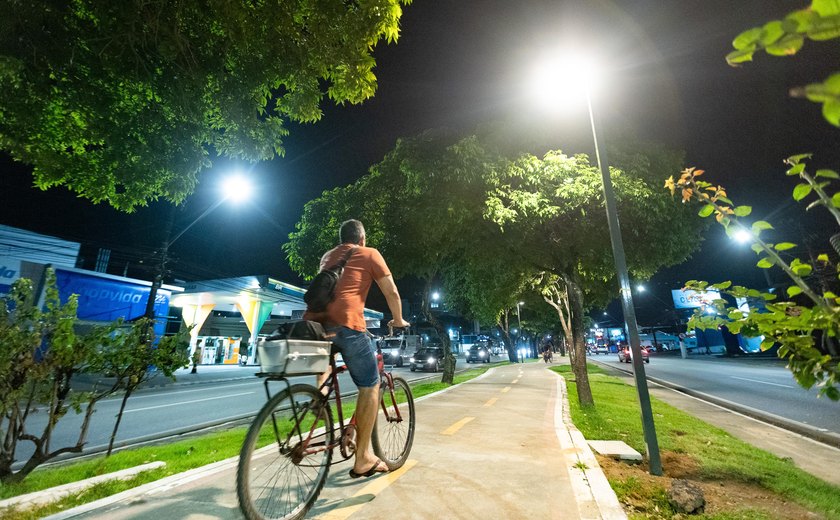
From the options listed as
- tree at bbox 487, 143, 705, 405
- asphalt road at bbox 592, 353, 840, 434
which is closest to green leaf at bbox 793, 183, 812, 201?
tree at bbox 487, 143, 705, 405

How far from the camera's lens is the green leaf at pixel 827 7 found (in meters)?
0.84

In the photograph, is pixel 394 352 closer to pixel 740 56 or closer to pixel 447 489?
pixel 447 489

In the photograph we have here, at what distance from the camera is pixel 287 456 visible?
9.07 feet

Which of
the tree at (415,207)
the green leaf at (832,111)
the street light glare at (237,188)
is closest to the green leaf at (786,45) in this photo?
the green leaf at (832,111)

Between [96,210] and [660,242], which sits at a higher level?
[96,210]

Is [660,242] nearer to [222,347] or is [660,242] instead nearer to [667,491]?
[667,491]

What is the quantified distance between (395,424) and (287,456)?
62.4 inches

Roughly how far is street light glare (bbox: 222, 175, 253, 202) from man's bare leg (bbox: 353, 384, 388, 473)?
35.5ft

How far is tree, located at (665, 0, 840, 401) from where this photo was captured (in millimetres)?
857

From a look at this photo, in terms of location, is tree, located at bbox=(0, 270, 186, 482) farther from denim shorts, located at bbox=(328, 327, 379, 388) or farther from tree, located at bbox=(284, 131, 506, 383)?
tree, located at bbox=(284, 131, 506, 383)

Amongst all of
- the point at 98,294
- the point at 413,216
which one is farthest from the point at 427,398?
the point at 98,294

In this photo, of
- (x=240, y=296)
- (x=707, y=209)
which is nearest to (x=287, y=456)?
(x=707, y=209)

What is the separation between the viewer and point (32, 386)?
349cm

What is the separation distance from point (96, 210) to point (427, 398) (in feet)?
78.4
